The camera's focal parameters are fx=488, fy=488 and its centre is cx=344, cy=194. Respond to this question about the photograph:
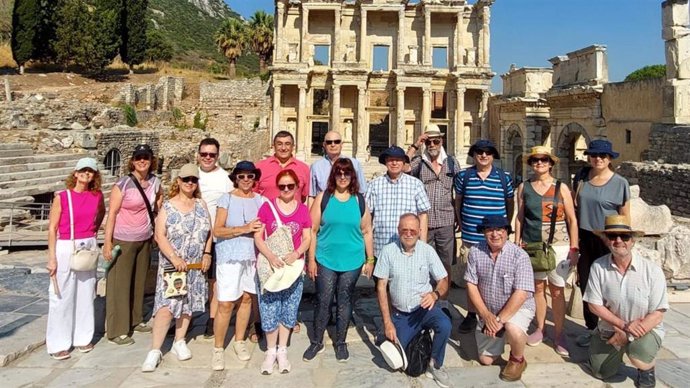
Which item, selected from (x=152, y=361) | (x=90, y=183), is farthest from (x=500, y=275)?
(x=90, y=183)

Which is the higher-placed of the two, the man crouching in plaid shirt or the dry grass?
the dry grass

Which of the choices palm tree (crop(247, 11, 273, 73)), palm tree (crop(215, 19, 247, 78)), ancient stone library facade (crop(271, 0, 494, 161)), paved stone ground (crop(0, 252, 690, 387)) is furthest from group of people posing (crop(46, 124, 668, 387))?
palm tree (crop(215, 19, 247, 78))

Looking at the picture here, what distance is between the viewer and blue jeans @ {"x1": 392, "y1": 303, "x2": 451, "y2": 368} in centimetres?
422

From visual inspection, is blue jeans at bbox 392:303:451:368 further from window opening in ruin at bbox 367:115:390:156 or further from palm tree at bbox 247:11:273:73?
palm tree at bbox 247:11:273:73

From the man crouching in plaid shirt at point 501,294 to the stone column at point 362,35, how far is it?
28.7 meters

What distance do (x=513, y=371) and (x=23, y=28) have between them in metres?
43.6

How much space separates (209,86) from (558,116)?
1100 inches

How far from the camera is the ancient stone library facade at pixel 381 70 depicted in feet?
102

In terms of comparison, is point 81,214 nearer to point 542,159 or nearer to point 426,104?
point 542,159

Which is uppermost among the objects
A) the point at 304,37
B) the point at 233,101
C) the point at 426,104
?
the point at 304,37

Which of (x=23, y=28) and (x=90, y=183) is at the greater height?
(x=23, y=28)

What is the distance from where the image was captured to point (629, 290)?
4.06 m

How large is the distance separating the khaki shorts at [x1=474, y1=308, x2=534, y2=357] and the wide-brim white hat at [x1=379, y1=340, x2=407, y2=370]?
733mm

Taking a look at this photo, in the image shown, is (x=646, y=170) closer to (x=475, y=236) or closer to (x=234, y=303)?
(x=475, y=236)
